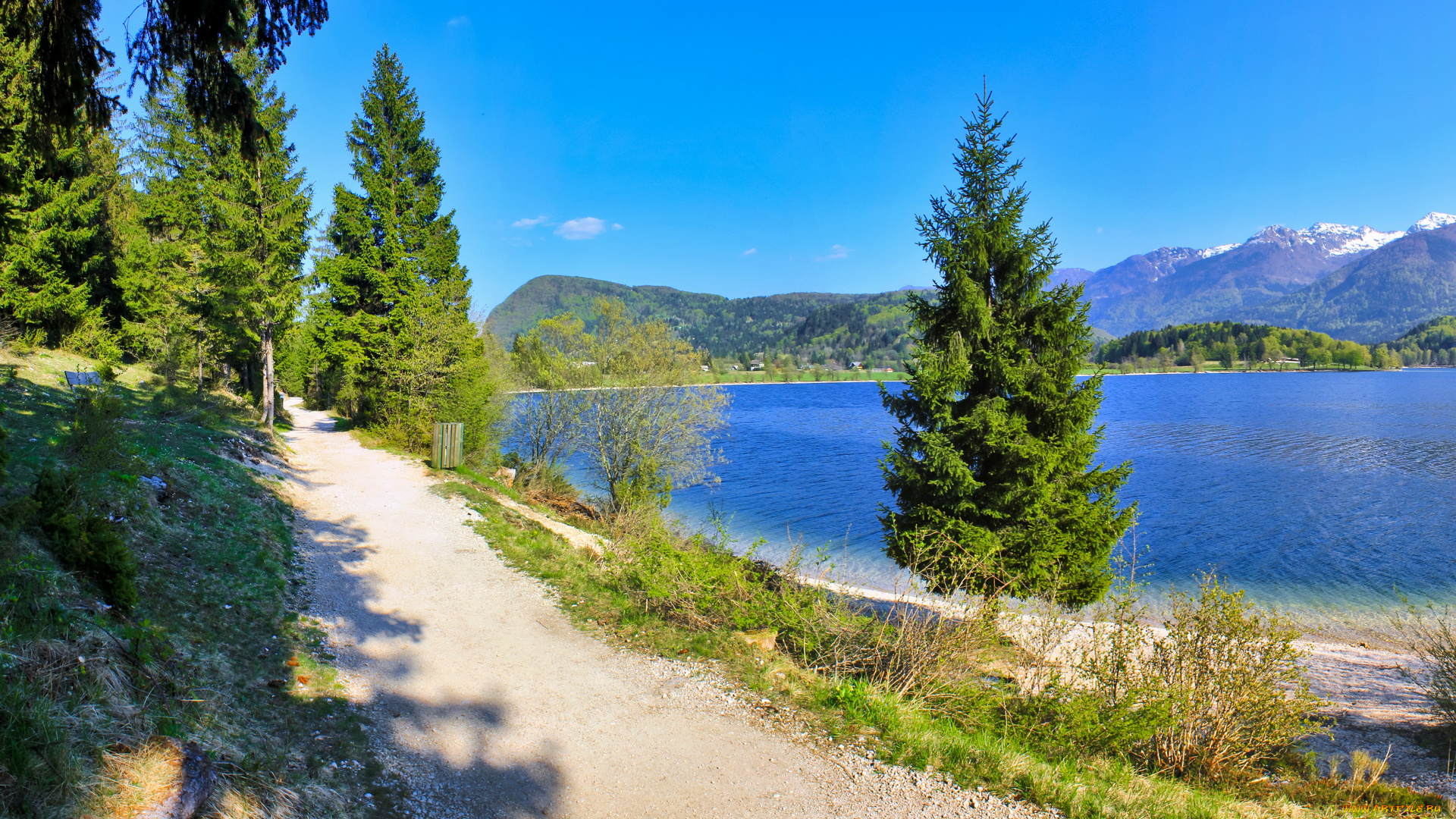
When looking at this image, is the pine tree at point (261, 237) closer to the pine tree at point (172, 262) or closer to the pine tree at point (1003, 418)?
the pine tree at point (172, 262)

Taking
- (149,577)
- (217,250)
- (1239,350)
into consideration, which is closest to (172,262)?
(217,250)

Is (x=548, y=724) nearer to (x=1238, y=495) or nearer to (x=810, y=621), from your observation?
(x=810, y=621)

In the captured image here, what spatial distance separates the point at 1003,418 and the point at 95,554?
44.3 feet

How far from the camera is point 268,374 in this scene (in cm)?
2439

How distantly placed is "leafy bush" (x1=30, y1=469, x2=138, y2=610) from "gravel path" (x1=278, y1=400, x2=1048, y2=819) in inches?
80.9

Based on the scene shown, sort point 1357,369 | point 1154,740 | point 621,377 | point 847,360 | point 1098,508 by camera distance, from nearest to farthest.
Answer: point 1154,740
point 1098,508
point 621,377
point 1357,369
point 847,360

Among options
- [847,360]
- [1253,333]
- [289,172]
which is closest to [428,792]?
[289,172]

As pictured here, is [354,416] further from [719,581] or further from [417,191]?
[719,581]

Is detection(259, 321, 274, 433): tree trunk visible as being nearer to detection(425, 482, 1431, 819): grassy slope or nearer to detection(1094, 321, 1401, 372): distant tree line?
detection(425, 482, 1431, 819): grassy slope

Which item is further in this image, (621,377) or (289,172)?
(289,172)

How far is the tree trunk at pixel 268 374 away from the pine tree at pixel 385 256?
8.02ft


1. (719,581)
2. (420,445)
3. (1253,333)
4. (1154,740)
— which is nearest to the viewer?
(1154,740)

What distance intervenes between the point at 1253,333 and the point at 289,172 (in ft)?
689

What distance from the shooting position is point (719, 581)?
30.9ft
